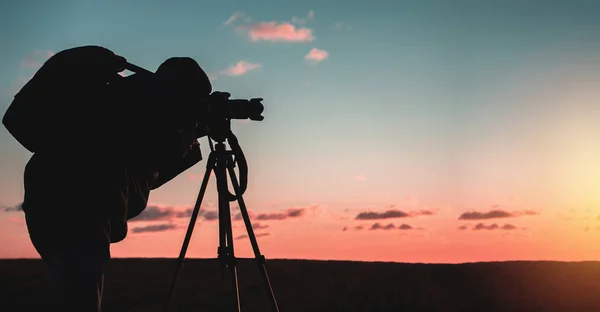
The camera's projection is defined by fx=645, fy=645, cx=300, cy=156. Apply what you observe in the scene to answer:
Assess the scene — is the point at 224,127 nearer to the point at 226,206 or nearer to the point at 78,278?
the point at 226,206

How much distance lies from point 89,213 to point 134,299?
445cm

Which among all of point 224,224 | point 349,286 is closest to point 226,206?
point 224,224

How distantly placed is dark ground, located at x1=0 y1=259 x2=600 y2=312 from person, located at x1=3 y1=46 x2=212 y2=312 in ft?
11.2

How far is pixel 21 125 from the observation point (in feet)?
14.5

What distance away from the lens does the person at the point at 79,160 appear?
4.29 meters

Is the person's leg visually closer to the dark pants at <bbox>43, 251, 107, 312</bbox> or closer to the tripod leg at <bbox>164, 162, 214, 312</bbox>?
the dark pants at <bbox>43, 251, 107, 312</bbox>

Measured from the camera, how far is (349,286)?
347 inches

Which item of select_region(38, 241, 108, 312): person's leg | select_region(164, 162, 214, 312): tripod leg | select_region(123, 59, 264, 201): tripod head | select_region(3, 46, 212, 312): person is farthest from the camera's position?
select_region(123, 59, 264, 201): tripod head

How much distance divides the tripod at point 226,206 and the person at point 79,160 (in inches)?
20.6

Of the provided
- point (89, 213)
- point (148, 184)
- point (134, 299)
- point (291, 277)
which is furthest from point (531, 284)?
point (89, 213)

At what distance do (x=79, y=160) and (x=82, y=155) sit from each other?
4 centimetres

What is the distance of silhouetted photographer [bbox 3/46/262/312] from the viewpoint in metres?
4.30

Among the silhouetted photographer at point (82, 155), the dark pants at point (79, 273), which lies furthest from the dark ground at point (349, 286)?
the dark pants at point (79, 273)

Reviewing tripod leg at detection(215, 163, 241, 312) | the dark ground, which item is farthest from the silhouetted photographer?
the dark ground
